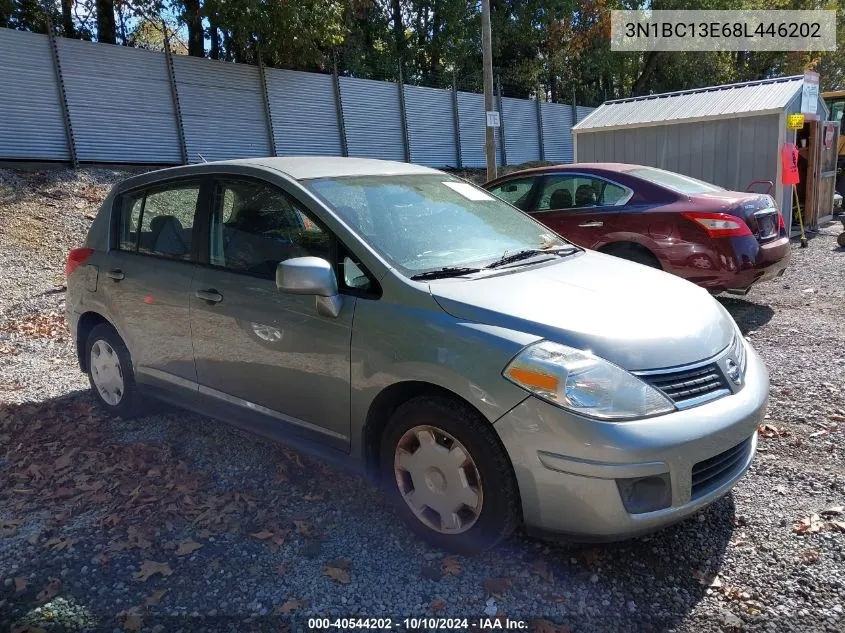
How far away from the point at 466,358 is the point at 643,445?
2.50 ft

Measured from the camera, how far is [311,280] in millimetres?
3010

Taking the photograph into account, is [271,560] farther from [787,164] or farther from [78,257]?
[787,164]

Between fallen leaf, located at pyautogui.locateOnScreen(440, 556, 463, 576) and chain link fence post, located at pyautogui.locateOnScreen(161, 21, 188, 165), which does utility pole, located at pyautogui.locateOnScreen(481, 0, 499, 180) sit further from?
fallen leaf, located at pyautogui.locateOnScreen(440, 556, 463, 576)

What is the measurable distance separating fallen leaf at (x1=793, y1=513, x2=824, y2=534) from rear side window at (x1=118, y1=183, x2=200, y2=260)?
11.7ft

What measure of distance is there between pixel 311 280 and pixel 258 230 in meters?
0.82

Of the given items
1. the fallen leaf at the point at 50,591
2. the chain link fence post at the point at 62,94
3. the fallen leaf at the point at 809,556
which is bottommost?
the fallen leaf at the point at 809,556

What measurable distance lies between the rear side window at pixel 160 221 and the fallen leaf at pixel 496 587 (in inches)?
101

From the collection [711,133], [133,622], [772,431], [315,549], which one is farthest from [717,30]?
[133,622]

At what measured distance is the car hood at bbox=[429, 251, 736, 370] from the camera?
266 cm

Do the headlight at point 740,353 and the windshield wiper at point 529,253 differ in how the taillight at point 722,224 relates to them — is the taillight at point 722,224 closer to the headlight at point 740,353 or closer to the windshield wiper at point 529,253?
the windshield wiper at point 529,253

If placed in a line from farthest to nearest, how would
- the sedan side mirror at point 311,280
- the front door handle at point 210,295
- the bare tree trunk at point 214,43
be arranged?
the bare tree trunk at point 214,43
the front door handle at point 210,295
the sedan side mirror at point 311,280

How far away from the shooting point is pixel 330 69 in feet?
58.1

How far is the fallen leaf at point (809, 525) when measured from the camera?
3.04 m

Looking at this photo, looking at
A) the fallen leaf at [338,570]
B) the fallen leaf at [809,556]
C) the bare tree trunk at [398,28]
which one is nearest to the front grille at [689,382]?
the fallen leaf at [809,556]
